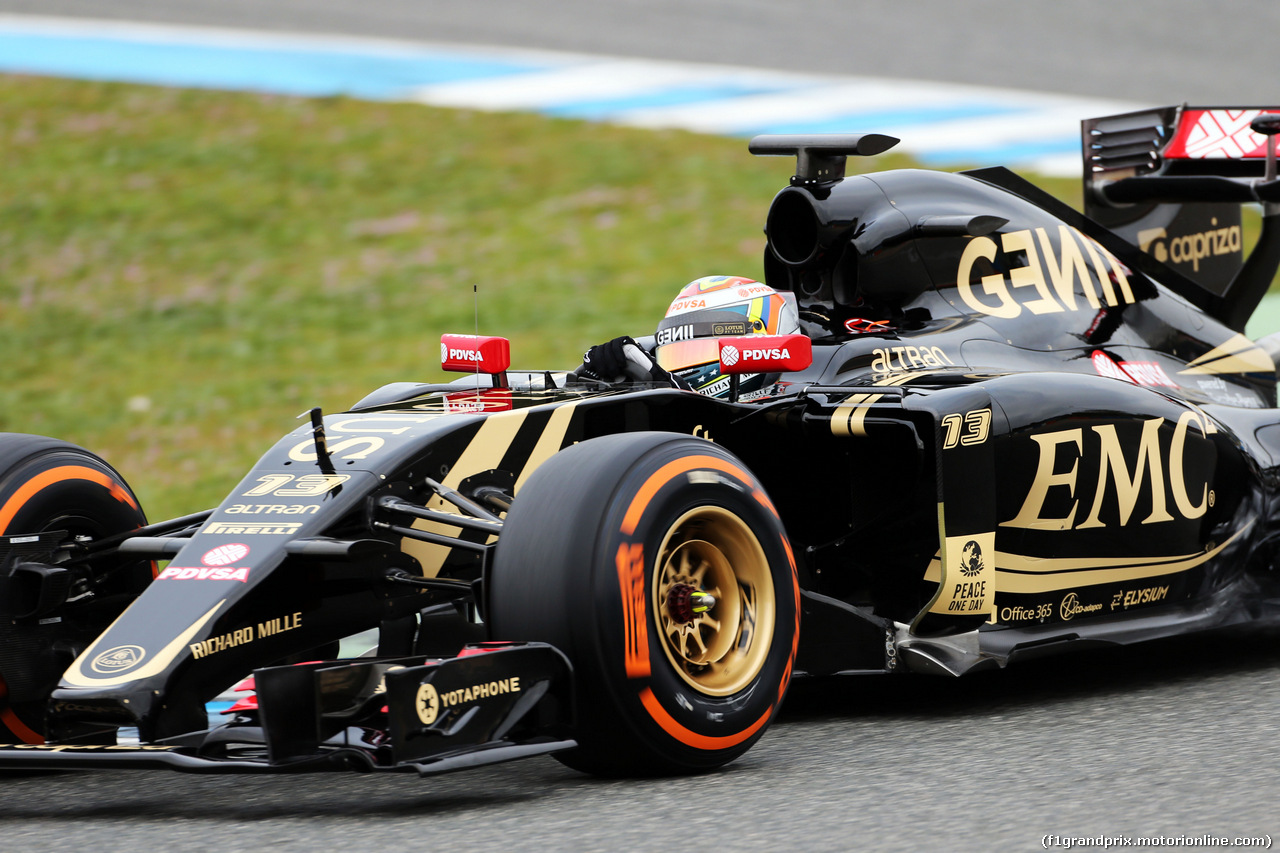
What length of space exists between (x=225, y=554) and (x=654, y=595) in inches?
45.0

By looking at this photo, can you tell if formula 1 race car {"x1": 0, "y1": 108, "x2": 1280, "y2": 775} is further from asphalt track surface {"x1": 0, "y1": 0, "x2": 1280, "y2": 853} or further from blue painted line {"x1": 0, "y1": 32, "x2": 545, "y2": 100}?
blue painted line {"x1": 0, "y1": 32, "x2": 545, "y2": 100}

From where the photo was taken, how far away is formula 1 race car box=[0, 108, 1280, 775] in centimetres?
396

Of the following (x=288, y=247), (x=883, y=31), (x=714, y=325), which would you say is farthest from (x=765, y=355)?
(x=883, y=31)

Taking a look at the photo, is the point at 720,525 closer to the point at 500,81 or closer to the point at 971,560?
the point at 971,560

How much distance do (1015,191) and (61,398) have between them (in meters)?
7.78

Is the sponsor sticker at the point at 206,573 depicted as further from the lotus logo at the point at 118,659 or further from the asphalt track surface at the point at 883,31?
the asphalt track surface at the point at 883,31

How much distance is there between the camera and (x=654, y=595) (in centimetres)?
406

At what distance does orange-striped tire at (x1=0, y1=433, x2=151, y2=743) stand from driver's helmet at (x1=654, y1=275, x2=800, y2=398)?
179 centimetres

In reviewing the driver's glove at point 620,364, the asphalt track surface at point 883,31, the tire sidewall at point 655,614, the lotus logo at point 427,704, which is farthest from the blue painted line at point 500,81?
the lotus logo at point 427,704

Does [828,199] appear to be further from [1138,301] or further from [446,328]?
[446,328]

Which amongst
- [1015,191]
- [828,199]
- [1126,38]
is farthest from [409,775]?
[1126,38]

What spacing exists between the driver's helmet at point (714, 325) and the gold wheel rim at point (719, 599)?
111cm

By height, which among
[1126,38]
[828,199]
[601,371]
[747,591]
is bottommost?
[747,591]

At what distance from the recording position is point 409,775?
4418mm
